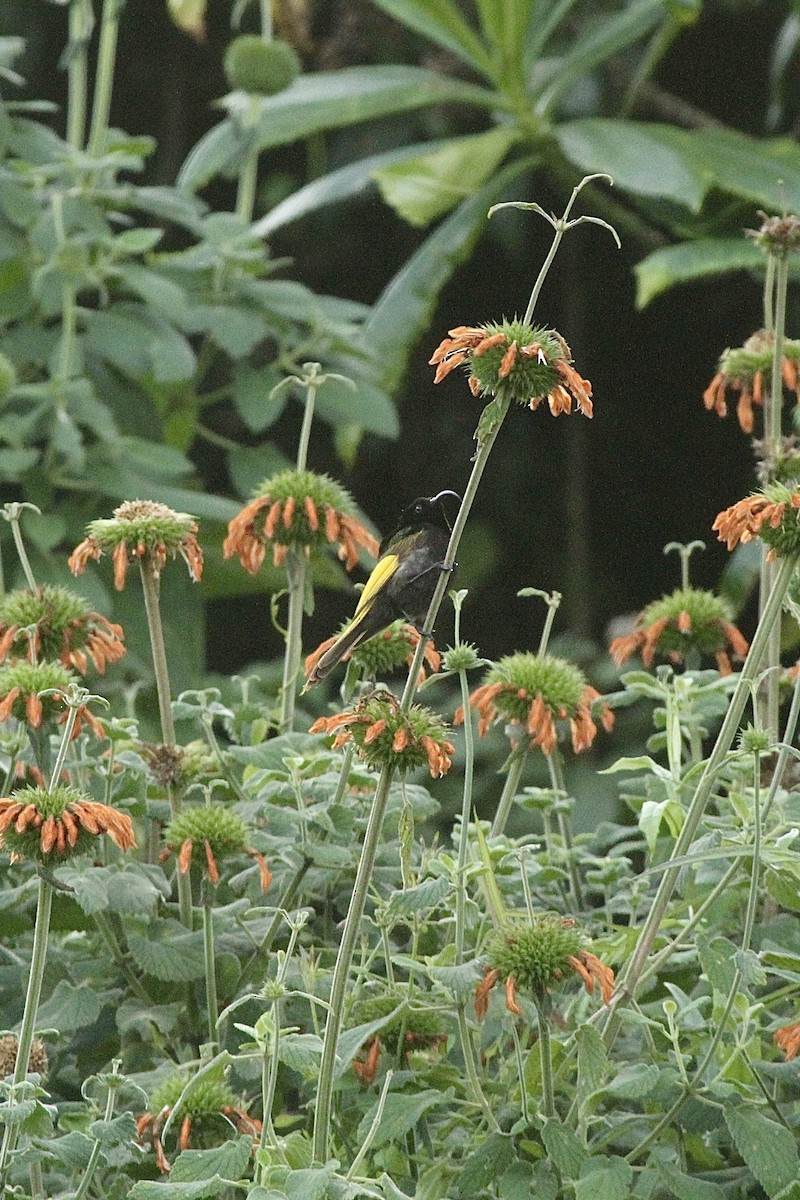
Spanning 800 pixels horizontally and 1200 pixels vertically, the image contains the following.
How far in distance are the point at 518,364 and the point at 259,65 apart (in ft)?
5.72

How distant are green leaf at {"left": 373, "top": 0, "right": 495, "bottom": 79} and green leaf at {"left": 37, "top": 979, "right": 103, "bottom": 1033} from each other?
7.43 ft

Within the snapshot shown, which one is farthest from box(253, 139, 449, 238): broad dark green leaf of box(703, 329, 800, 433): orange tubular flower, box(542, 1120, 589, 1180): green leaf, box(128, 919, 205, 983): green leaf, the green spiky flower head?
box(542, 1120, 589, 1180): green leaf

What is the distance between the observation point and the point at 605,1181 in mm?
824

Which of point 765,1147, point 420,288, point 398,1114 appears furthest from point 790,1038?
point 420,288

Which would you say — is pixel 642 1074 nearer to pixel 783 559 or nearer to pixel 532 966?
pixel 532 966

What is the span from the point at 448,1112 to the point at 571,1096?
0.07 metres

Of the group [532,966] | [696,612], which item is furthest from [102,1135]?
[696,612]

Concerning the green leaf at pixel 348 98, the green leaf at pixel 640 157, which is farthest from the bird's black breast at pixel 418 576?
the green leaf at pixel 348 98

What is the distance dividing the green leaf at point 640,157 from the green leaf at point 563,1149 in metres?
1.73

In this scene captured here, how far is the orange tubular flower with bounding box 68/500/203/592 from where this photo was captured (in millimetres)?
1048

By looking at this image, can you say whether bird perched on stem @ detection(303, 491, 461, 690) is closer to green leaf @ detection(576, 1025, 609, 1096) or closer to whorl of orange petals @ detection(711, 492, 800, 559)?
whorl of orange petals @ detection(711, 492, 800, 559)

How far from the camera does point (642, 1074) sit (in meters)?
0.87

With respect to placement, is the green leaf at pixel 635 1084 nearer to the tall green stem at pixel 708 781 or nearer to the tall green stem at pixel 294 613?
the tall green stem at pixel 708 781

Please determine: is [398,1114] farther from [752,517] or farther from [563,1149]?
[752,517]
